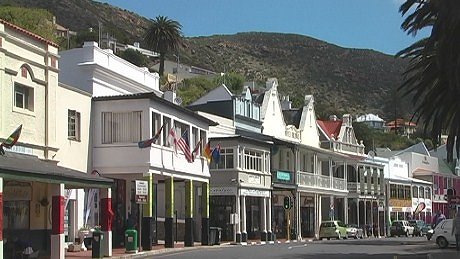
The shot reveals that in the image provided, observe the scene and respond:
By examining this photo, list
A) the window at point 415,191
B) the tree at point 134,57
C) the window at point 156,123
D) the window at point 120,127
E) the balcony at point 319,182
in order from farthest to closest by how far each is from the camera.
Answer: the tree at point 134,57
the window at point 415,191
the balcony at point 319,182
the window at point 156,123
the window at point 120,127

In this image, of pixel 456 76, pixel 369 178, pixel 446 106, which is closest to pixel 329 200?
pixel 369 178

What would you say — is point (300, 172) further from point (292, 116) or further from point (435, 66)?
point (435, 66)

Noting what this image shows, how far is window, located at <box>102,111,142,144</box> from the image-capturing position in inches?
1542

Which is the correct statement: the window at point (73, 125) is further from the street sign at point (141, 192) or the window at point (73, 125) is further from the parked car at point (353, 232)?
the parked car at point (353, 232)

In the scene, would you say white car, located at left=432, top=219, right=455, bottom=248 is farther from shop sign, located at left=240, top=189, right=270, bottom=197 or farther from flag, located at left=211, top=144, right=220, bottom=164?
shop sign, located at left=240, top=189, right=270, bottom=197

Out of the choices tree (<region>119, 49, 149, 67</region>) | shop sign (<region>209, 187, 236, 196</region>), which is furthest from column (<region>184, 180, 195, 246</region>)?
tree (<region>119, 49, 149, 67</region>)

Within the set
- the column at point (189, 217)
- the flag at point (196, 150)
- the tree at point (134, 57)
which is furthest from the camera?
the tree at point (134, 57)

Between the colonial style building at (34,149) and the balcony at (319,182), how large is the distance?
3345 centimetres

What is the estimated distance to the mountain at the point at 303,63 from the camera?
17225 centimetres

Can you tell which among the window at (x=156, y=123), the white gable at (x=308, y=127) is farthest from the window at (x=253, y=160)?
the white gable at (x=308, y=127)

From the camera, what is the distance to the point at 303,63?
185m

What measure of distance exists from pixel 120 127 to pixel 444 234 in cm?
1731

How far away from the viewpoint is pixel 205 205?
46.7 m

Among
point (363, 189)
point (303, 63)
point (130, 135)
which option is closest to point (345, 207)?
point (363, 189)
